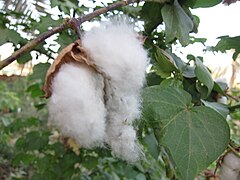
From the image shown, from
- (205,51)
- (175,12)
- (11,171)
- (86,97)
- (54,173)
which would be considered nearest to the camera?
(86,97)

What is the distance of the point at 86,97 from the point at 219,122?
233 millimetres

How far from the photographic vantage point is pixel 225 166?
802 mm

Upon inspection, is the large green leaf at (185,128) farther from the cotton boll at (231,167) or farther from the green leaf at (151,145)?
the green leaf at (151,145)

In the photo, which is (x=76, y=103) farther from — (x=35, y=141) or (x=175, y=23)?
(x=35, y=141)

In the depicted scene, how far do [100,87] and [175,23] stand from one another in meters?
0.28

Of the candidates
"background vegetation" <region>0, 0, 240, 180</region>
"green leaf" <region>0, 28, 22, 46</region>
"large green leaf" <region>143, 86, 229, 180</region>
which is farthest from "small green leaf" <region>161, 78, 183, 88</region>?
"green leaf" <region>0, 28, 22, 46</region>

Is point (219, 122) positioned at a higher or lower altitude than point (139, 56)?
lower

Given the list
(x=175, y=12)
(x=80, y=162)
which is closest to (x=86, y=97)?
(x=175, y=12)

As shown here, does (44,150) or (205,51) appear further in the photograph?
(44,150)

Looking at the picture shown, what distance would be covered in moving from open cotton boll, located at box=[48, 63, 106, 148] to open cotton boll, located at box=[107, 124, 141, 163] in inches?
2.2

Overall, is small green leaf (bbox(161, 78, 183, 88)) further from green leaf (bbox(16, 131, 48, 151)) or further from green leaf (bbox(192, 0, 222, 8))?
green leaf (bbox(16, 131, 48, 151))

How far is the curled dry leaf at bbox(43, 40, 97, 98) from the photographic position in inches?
19.9

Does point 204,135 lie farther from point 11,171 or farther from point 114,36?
point 11,171

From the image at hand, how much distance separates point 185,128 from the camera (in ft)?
1.98
